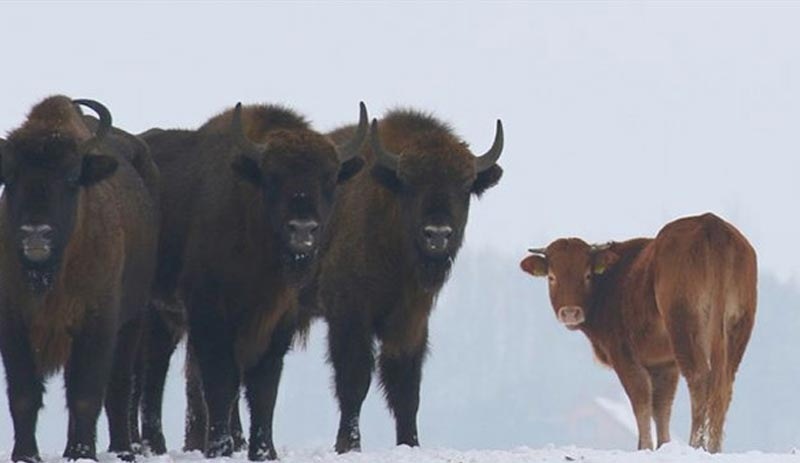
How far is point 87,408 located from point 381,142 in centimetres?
415

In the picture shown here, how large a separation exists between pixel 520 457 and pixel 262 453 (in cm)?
204

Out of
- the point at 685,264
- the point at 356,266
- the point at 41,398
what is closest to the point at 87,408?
the point at 41,398

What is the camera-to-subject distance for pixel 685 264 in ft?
66.9

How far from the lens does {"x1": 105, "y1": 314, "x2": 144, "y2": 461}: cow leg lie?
1773 centimetres

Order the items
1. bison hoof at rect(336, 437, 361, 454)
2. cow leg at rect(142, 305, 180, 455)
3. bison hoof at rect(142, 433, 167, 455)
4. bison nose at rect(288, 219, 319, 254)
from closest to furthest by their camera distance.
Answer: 1. bison nose at rect(288, 219, 319, 254)
2. bison hoof at rect(336, 437, 361, 454)
3. bison hoof at rect(142, 433, 167, 455)
4. cow leg at rect(142, 305, 180, 455)

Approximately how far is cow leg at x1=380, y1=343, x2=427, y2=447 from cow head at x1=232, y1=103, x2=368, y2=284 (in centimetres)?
190

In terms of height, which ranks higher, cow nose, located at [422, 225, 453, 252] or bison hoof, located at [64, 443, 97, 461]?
cow nose, located at [422, 225, 453, 252]

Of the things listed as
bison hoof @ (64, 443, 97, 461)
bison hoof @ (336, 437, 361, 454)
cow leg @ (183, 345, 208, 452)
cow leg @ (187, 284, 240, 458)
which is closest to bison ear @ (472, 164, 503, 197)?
bison hoof @ (336, 437, 361, 454)

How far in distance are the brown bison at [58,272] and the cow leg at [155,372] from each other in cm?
311

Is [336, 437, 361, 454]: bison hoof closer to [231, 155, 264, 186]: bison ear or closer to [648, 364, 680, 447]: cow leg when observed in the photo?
[231, 155, 264, 186]: bison ear

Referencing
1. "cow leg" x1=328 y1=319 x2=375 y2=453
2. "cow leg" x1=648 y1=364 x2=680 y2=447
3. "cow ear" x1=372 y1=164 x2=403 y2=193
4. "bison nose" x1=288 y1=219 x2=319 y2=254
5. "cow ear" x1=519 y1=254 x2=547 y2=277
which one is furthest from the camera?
"cow ear" x1=519 y1=254 x2=547 y2=277

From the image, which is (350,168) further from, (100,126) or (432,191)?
(100,126)

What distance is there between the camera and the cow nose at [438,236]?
687 inches

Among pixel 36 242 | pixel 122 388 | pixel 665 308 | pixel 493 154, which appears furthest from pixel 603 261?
pixel 36 242
